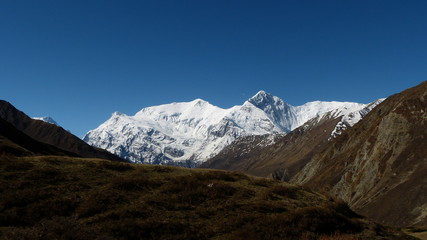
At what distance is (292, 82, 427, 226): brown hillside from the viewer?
99750 mm

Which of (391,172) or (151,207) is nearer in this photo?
(151,207)

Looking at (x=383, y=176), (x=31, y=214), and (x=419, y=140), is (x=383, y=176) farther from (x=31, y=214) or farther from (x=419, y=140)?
(x=31, y=214)

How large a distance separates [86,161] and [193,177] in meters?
10.3

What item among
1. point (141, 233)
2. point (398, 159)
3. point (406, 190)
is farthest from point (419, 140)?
point (141, 233)

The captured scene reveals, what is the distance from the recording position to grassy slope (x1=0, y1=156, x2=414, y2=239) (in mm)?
19875

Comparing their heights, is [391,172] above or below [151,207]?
above

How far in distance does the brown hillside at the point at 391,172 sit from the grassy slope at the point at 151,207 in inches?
2950

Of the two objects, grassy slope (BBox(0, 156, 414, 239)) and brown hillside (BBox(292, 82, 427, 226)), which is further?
brown hillside (BBox(292, 82, 427, 226))

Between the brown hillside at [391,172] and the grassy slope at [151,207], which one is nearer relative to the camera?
the grassy slope at [151,207]

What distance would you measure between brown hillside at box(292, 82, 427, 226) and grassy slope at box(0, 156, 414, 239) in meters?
74.9

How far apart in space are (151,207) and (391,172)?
126 m

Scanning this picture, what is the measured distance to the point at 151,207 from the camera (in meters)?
23.4

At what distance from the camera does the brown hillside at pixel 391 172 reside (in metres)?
99.8

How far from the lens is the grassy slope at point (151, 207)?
19.9 m
